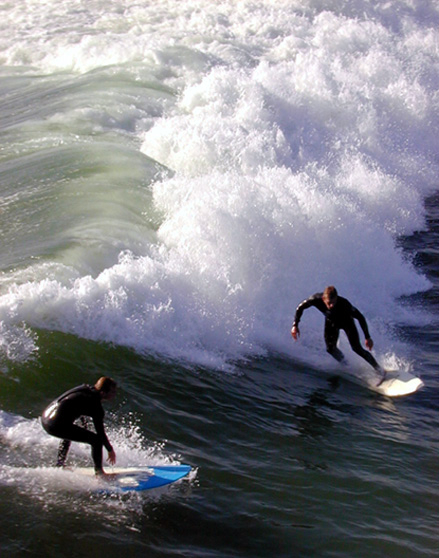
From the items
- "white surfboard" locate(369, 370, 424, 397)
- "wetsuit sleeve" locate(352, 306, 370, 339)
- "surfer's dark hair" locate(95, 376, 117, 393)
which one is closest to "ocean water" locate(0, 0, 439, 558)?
"white surfboard" locate(369, 370, 424, 397)

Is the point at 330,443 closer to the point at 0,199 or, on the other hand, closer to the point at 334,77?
the point at 0,199

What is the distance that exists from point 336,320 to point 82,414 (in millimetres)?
4581

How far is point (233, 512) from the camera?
6680 millimetres

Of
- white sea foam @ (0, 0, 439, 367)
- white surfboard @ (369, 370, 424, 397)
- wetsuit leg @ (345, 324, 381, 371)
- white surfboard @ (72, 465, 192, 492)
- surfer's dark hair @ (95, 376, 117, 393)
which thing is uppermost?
white sea foam @ (0, 0, 439, 367)

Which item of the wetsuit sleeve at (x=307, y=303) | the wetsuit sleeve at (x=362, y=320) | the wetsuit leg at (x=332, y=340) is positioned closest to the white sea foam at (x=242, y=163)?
the wetsuit leg at (x=332, y=340)

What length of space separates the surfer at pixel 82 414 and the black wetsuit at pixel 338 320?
13.0 feet

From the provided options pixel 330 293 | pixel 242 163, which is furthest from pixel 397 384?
pixel 242 163

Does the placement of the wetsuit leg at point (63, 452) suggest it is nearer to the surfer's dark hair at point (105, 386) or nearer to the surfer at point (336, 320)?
the surfer's dark hair at point (105, 386)

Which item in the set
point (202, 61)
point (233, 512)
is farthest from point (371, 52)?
point (233, 512)

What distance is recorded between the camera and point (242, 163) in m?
15.8

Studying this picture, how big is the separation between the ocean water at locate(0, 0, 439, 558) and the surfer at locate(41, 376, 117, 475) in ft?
1.20

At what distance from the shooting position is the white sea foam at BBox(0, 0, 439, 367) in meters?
9.98

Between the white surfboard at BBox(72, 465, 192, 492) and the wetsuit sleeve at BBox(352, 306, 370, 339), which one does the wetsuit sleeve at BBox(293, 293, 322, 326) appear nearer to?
the wetsuit sleeve at BBox(352, 306, 370, 339)

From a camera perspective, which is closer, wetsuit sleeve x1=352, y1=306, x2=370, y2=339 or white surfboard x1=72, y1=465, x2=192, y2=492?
white surfboard x1=72, y1=465, x2=192, y2=492
